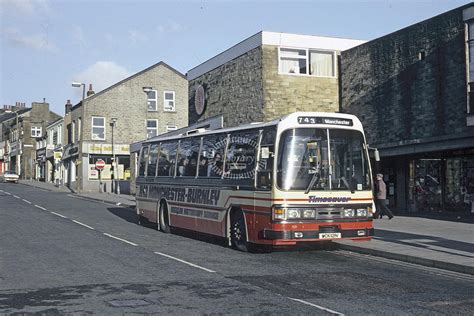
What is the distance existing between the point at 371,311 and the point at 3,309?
4616mm

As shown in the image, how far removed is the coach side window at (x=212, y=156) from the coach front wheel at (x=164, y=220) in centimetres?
306

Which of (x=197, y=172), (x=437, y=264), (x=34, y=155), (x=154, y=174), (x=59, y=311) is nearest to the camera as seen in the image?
(x=59, y=311)

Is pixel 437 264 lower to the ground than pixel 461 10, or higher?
lower

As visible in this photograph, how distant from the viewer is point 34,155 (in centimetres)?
8038

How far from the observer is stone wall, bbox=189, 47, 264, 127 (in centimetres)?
2631

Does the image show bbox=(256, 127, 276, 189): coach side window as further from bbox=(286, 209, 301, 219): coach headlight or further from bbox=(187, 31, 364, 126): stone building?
bbox=(187, 31, 364, 126): stone building

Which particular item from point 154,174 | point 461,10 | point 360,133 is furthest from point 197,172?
point 461,10

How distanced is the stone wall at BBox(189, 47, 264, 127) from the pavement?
962 centimetres

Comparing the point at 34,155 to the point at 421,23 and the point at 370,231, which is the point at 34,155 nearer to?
the point at 421,23

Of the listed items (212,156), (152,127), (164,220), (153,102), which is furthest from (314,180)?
(153,102)

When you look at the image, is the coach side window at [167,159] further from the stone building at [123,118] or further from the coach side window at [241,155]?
the stone building at [123,118]

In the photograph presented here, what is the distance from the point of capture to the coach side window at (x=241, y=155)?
12.8 meters

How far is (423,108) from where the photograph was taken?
20391mm

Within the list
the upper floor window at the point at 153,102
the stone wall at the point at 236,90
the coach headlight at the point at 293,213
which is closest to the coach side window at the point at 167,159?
the coach headlight at the point at 293,213
